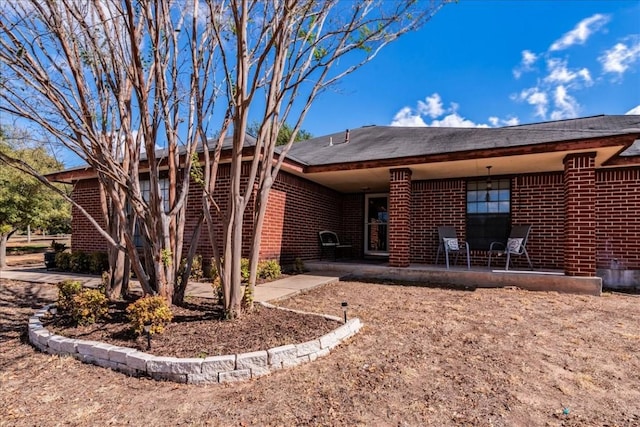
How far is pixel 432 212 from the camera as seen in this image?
9.21 meters

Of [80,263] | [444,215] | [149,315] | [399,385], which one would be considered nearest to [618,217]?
[444,215]

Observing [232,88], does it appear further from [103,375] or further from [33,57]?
[103,375]

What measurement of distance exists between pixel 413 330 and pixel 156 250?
3249 millimetres

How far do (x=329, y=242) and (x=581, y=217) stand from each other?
20.4 ft

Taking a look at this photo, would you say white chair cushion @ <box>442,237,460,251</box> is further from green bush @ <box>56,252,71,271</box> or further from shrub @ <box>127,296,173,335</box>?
green bush @ <box>56,252,71,271</box>

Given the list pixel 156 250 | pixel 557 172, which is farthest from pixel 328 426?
pixel 557 172

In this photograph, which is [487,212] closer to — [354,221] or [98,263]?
[354,221]

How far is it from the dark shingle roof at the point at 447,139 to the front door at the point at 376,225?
→ 2.01 m

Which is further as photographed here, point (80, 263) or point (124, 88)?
point (80, 263)

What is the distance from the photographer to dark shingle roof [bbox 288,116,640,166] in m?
6.46

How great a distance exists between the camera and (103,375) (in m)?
3.02

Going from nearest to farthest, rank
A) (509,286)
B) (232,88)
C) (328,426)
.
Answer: (328,426) < (232,88) < (509,286)

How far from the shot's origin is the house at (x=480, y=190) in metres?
6.29

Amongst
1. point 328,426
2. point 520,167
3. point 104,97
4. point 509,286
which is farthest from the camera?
point 520,167
